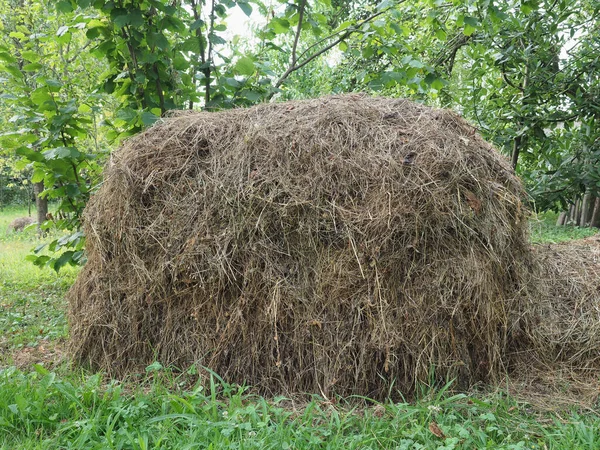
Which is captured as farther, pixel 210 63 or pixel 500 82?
pixel 500 82

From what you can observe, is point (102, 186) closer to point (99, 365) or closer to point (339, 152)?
point (99, 365)

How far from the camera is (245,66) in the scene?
4.51m

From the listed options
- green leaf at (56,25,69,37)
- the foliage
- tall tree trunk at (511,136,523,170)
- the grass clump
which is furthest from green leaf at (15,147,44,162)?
tall tree trunk at (511,136,523,170)

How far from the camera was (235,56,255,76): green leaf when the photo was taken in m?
4.48

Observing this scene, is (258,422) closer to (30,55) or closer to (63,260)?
(63,260)

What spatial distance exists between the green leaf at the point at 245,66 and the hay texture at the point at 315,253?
1.07m

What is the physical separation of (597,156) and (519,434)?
5271 millimetres

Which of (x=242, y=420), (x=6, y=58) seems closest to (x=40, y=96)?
(x=6, y=58)

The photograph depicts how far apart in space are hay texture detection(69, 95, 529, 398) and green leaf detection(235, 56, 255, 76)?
1073mm

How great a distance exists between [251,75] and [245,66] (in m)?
0.24

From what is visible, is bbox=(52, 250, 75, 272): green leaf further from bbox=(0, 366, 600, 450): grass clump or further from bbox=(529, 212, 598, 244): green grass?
bbox=(529, 212, 598, 244): green grass

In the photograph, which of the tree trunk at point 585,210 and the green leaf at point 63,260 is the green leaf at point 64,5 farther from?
the tree trunk at point 585,210

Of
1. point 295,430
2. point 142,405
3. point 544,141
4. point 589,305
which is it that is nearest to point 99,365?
point 142,405

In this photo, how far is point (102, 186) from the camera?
3805 millimetres
